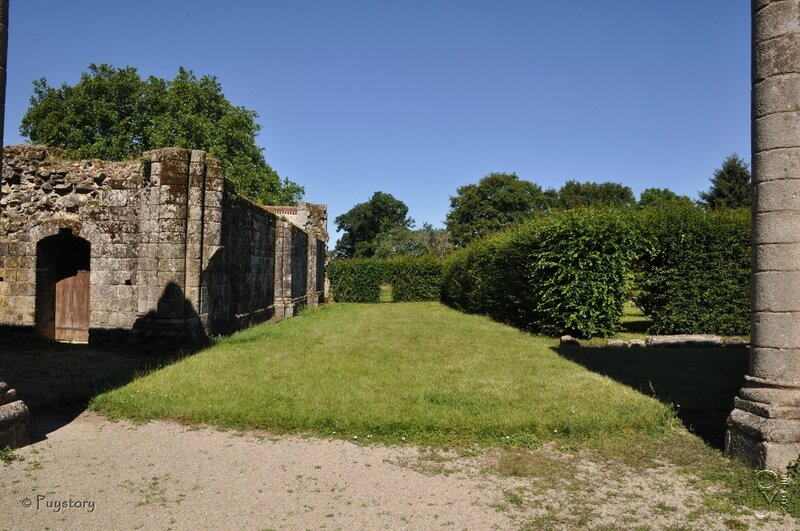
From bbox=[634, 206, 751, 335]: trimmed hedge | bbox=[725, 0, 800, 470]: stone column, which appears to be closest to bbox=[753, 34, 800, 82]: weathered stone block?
bbox=[725, 0, 800, 470]: stone column

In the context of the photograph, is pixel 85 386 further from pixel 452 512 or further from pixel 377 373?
pixel 452 512

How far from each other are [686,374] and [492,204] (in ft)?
149

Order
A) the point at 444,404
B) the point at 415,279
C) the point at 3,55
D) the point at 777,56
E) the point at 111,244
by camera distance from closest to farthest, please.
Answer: the point at 777,56
the point at 3,55
the point at 444,404
the point at 111,244
the point at 415,279

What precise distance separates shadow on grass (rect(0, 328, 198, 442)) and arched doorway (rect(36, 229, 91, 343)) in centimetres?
52

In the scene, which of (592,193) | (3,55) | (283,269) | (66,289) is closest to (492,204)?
(592,193)

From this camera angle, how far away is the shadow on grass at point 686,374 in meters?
6.08

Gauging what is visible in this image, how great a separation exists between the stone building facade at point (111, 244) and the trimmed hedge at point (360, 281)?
59.9ft

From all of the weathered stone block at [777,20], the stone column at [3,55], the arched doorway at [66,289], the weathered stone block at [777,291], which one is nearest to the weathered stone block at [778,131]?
the weathered stone block at [777,20]

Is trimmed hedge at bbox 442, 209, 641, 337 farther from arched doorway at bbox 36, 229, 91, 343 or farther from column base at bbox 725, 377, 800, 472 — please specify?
arched doorway at bbox 36, 229, 91, 343

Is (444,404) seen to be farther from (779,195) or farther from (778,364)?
(779,195)

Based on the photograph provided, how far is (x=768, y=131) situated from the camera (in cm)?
496

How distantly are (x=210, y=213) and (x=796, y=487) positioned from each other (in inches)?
390

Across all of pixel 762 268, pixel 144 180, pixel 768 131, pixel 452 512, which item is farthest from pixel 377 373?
pixel 144 180

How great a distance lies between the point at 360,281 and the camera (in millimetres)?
29953
